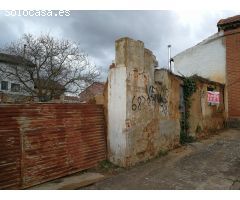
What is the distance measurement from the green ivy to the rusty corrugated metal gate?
4788 millimetres

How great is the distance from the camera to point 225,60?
653 inches

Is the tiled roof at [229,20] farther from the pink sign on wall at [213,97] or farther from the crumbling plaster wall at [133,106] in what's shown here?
the crumbling plaster wall at [133,106]

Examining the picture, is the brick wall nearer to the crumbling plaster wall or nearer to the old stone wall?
the old stone wall

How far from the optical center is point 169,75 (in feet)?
32.3

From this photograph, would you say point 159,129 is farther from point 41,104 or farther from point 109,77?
point 41,104

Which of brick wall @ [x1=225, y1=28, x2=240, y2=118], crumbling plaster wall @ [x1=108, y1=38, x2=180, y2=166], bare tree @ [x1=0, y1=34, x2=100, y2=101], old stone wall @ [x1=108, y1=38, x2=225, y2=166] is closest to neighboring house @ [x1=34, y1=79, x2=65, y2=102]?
bare tree @ [x1=0, y1=34, x2=100, y2=101]

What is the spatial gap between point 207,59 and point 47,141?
1424 centimetres

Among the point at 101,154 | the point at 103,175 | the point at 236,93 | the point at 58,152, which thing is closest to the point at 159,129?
the point at 101,154

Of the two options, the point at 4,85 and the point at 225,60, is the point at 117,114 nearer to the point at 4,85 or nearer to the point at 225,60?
the point at 225,60

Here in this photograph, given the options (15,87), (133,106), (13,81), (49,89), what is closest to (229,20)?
(133,106)

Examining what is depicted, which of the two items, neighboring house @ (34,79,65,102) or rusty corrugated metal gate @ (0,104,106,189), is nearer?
rusty corrugated metal gate @ (0,104,106,189)

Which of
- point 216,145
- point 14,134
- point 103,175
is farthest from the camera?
point 216,145

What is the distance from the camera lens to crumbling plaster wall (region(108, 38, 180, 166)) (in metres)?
7.39

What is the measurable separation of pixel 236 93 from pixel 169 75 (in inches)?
325
